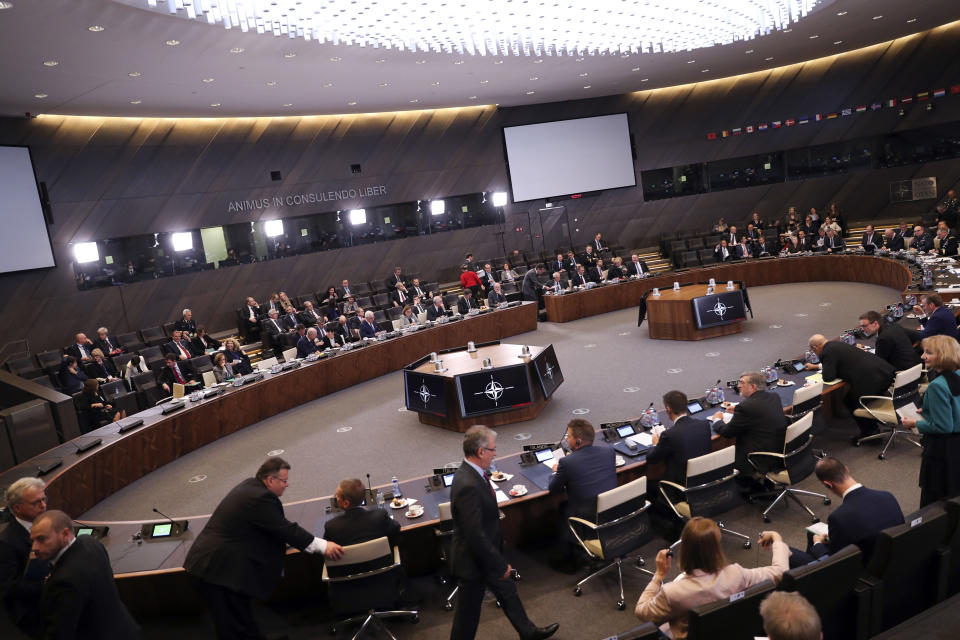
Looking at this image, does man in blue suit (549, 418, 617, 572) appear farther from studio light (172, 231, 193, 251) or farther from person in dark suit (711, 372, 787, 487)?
studio light (172, 231, 193, 251)

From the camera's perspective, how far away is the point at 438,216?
714 inches

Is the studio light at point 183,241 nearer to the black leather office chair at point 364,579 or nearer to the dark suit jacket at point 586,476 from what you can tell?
the black leather office chair at point 364,579

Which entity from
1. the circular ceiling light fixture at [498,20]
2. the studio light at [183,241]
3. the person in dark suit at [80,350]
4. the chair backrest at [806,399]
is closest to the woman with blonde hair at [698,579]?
the chair backrest at [806,399]

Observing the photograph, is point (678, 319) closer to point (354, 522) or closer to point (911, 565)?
point (911, 565)

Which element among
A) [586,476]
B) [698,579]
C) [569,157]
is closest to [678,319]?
[586,476]

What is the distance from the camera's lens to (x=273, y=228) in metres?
15.9

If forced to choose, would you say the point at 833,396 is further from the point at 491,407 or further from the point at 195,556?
the point at 195,556

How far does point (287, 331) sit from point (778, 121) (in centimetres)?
1569

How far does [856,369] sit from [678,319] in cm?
526

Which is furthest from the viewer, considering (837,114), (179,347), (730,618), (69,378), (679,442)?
(837,114)

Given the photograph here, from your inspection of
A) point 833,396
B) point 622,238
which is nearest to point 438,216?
point 622,238

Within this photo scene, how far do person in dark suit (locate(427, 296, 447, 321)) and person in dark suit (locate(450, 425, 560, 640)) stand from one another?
9692 mm

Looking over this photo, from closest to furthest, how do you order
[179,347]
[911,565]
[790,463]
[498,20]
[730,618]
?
[730,618] < [911,565] < [790,463] < [498,20] < [179,347]

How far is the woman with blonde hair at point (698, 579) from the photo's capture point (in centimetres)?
298
